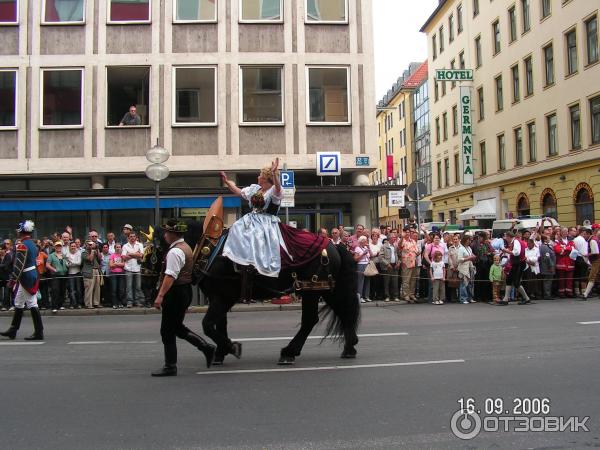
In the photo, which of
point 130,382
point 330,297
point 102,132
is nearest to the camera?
point 130,382

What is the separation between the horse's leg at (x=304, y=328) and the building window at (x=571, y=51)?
29396 mm

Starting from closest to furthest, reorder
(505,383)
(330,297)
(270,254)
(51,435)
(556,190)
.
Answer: (51,435), (505,383), (270,254), (330,297), (556,190)

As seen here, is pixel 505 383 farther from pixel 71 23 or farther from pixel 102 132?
pixel 71 23

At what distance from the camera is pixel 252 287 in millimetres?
6965

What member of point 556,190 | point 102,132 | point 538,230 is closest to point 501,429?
point 538,230

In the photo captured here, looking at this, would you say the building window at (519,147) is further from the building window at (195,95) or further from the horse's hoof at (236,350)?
the horse's hoof at (236,350)

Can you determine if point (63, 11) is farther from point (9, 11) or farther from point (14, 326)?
point (14, 326)

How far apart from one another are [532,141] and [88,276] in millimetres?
29905

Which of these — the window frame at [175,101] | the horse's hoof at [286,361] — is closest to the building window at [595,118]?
the window frame at [175,101]

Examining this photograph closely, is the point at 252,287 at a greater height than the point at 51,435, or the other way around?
the point at 252,287

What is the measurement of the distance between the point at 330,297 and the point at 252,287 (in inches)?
→ 40.0

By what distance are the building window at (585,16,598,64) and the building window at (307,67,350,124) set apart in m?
15.0

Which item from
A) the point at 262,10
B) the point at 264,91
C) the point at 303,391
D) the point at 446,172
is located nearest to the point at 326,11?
the point at 262,10

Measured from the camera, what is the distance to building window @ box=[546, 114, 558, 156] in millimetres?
33537
